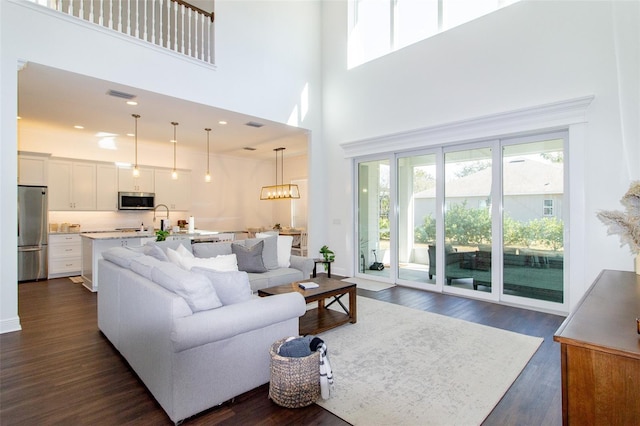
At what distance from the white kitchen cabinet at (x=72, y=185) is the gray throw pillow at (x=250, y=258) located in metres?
4.85

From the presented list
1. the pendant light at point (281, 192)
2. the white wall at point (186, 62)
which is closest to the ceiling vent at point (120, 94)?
the white wall at point (186, 62)

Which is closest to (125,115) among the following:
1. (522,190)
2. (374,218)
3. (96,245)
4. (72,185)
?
(96,245)

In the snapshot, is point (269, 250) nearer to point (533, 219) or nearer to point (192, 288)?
point (192, 288)

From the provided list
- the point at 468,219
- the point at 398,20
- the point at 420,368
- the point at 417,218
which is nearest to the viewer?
the point at 420,368

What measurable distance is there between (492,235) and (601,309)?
3.39 metres

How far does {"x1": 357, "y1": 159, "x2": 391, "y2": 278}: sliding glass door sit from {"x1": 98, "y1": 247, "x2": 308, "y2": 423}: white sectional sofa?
3.85 meters

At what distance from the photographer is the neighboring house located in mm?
4277

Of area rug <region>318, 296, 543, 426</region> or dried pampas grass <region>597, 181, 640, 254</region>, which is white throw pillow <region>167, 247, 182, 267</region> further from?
dried pampas grass <region>597, 181, 640, 254</region>

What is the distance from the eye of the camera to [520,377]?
8.61 ft

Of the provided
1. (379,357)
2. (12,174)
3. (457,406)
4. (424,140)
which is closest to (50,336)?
(12,174)

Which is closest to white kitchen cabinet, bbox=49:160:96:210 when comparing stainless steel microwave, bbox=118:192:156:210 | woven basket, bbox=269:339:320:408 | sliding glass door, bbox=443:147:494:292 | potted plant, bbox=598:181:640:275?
stainless steel microwave, bbox=118:192:156:210

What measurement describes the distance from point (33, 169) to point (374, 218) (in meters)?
6.80

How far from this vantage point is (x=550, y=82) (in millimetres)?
4172

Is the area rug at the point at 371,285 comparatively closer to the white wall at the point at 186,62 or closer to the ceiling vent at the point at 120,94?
the white wall at the point at 186,62
